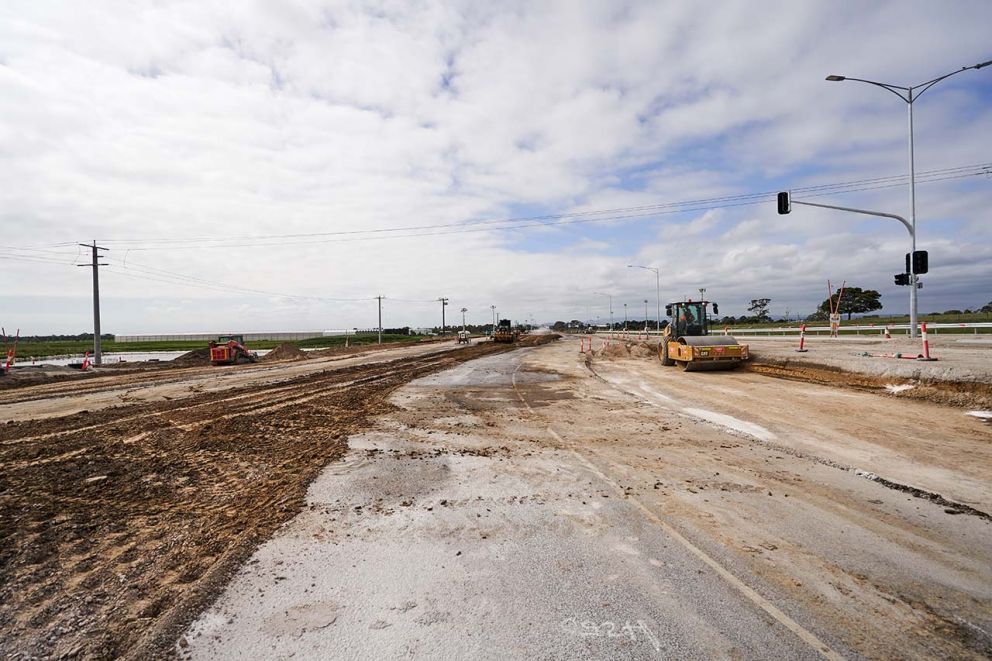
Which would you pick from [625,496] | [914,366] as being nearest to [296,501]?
[625,496]

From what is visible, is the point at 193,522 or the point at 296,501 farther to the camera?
the point at 296,501

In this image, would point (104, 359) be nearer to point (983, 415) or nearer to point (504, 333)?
point (504, 333)

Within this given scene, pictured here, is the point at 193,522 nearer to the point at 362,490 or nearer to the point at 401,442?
the point at 362,490

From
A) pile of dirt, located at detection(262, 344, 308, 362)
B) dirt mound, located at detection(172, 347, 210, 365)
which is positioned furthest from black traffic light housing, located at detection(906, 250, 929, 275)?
dirt mound, located at detection(172, 347, 210, 365)

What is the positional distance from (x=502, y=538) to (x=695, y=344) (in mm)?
16460

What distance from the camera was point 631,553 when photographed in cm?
412

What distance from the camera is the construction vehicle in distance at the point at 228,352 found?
3025 cm

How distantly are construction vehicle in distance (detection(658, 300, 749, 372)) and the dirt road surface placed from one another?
1003 cm

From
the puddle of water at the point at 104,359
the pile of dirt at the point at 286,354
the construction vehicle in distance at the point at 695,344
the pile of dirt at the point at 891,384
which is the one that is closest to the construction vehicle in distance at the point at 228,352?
the pile of dirt at the point at 286,354

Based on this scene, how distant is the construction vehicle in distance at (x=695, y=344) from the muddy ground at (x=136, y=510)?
12.6m

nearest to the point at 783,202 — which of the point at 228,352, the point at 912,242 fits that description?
the point at 912,242

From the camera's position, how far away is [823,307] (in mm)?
98125

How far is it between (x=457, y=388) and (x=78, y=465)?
10.3 metres

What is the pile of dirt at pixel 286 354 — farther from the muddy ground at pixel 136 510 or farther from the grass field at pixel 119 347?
the muddy ground at pixel 136 510
